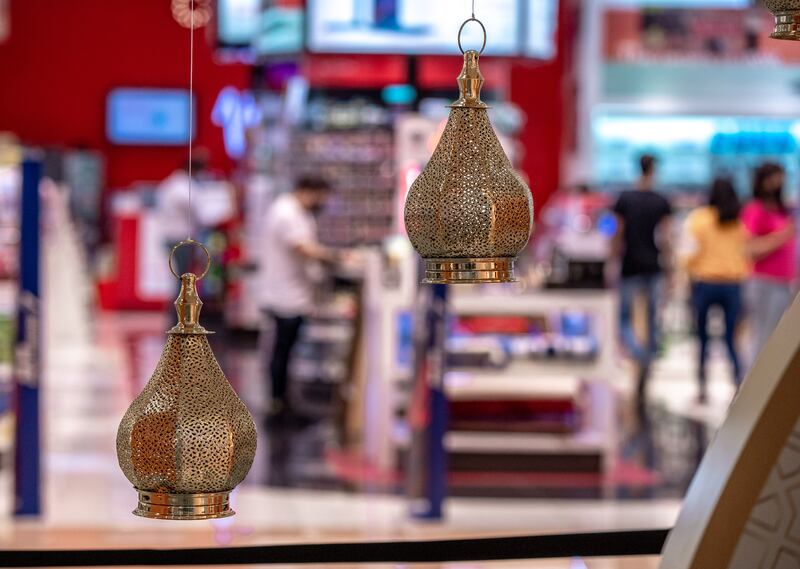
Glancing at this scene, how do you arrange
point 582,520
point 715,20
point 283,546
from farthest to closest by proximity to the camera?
point 715,20 → point 582,520 → point 283,546

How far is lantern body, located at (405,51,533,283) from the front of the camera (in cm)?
270

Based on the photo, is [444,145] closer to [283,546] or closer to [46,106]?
[283,546]

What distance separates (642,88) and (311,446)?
11.5 meters

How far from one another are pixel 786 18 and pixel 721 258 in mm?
7477

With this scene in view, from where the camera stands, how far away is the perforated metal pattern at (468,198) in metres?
2.70

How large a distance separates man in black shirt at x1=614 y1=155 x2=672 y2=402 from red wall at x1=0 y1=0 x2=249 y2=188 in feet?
50.9

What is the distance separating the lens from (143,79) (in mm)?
25328

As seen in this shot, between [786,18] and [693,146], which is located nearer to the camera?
[786,18]

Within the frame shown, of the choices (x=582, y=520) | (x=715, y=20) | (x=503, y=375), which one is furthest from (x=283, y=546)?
(x=715, y=20)

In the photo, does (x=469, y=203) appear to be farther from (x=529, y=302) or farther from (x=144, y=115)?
(x=144, y=115)

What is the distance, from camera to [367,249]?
1205cm

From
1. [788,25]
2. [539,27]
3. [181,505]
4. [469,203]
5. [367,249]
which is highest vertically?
[539,27]

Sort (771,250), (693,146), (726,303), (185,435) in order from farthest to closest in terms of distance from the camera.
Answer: (693,146) < (726,303) < (771,250) < (185,435)

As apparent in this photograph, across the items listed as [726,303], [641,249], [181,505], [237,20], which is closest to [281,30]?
[641,249]
